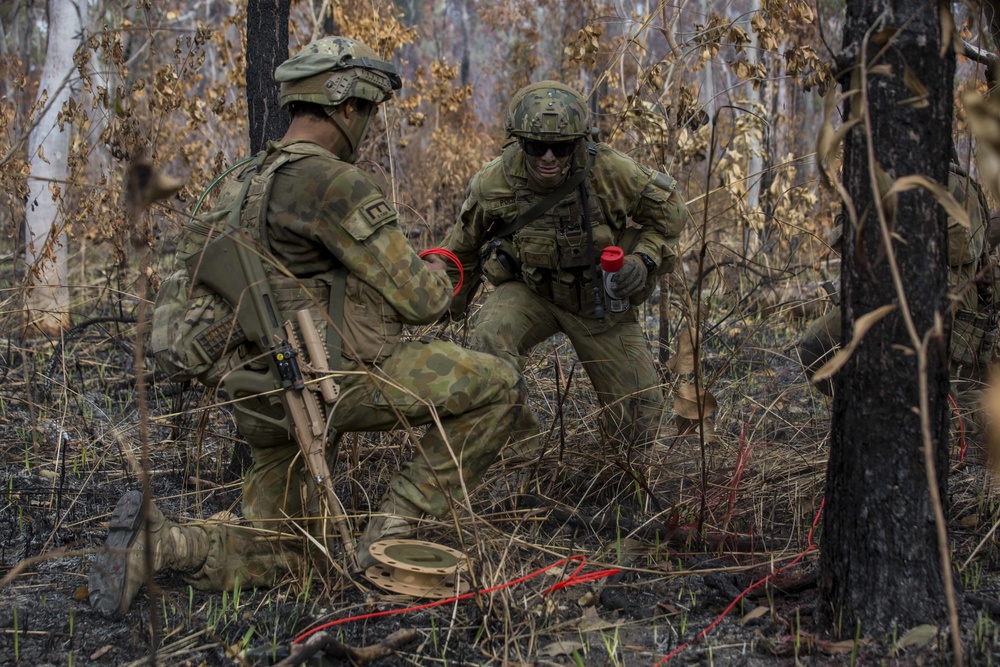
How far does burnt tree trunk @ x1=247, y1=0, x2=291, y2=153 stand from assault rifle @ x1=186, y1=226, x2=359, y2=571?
1.22 meters

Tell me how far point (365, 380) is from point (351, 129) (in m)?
0.86

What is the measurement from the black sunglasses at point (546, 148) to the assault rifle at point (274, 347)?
4.30 ft

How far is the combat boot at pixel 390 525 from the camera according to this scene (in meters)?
3.35

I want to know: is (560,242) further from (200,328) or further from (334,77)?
(200,328)

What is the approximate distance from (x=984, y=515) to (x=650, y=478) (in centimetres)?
124

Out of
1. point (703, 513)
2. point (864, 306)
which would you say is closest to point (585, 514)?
point (703, 513)

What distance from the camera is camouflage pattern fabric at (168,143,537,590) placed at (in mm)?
3178

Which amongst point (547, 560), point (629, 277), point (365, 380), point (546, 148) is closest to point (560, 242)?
point (629, 277)

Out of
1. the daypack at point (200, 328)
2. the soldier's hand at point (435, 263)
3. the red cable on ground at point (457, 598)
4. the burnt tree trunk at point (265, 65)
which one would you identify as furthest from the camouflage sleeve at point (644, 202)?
the red cable on ground at point (457, 598)

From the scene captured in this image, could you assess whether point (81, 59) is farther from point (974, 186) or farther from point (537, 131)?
point (974, 186)

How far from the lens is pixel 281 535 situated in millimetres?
3283

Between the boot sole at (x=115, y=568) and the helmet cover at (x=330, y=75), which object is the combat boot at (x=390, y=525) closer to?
the boot sole at (x=115, y=568)

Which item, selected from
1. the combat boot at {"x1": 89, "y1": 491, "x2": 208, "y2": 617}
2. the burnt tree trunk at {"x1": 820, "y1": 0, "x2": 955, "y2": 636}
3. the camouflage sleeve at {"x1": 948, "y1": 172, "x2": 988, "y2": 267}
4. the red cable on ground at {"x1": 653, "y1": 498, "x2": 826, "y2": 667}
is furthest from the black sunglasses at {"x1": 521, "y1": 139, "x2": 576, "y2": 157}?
the combat boot at {"x1": 89, "y1": 491, "x2": 208, "y2": 617}

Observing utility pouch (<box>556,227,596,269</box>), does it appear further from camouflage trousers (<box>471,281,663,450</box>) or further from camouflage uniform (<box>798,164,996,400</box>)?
camouflage uniform (<box>798,164,996,400</box>)
